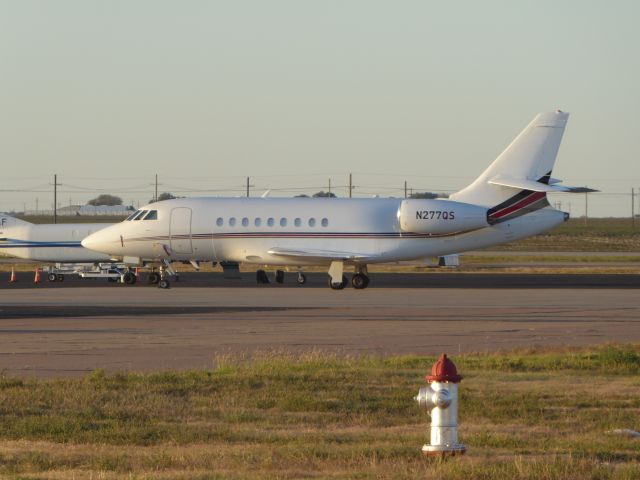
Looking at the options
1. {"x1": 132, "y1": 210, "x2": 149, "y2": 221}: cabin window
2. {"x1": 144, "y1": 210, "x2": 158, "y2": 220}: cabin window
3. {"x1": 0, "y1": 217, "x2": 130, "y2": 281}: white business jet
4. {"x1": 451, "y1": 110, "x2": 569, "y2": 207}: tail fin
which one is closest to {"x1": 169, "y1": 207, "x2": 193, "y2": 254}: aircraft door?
{"x1": 144, "y1": 210, "x2": 158, "y2": 220}: cabin window

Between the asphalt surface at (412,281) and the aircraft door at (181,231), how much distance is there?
→ 1.56m

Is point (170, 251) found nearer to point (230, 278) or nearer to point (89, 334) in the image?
point (230, 278)

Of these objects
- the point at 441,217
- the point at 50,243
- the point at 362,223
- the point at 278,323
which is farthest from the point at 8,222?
the point at 278,323

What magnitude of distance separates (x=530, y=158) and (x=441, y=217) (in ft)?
13.1

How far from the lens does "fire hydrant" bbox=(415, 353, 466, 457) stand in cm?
1023

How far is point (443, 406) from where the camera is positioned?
10.2 meters

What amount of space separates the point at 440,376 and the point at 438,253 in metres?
34.8

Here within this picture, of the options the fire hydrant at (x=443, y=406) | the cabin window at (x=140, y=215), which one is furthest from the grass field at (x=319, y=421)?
the cabin window at (x=140, y=215)

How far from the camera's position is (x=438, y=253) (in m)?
44.9

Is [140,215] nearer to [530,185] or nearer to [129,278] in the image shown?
[129,278]

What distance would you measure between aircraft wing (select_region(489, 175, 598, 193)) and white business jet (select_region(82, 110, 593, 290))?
37 millimetres

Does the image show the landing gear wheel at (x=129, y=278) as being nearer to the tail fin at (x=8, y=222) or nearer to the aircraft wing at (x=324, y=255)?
the aircraft wing at (x=324, y=255)

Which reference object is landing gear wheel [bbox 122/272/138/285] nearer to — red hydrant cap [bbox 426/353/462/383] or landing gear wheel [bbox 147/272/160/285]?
landing gear wheel [bbox 147/272/160/285]

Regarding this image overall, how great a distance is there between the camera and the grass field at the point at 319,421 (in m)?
10.8
